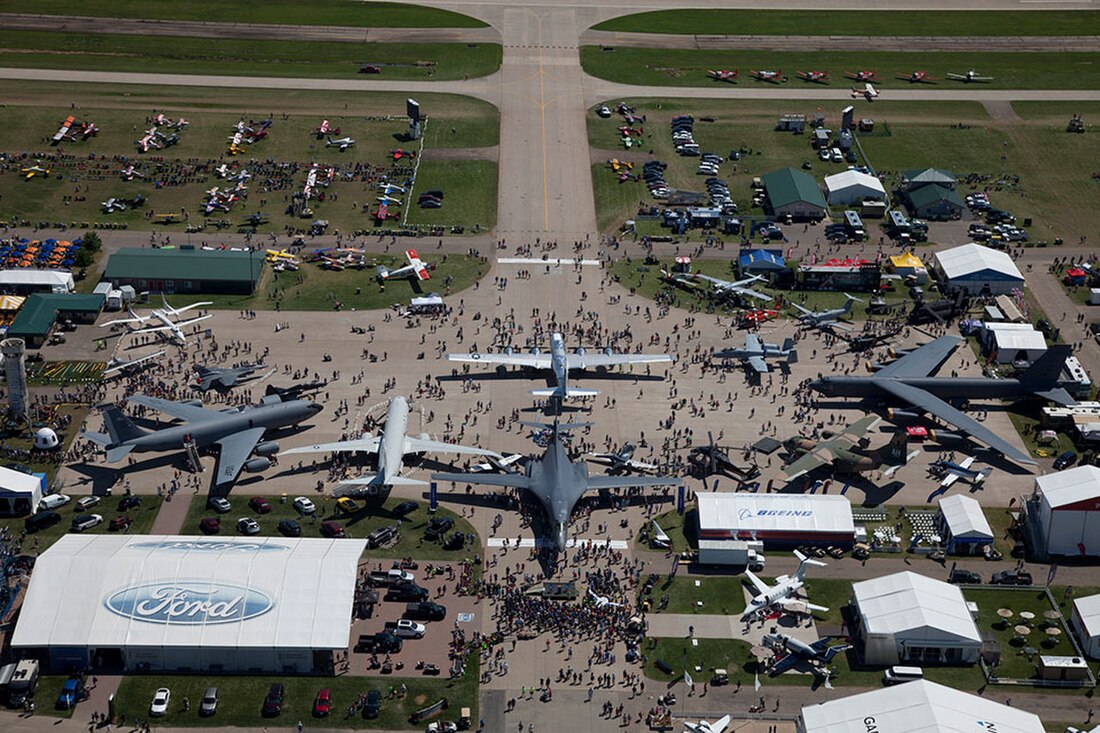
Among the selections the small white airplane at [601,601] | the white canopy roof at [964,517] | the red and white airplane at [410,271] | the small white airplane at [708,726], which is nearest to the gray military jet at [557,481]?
the small white airplane at [601,601]

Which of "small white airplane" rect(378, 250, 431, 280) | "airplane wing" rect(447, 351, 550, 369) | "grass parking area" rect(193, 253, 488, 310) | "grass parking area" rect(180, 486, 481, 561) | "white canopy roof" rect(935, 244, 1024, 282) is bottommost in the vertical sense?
"grass parking area" rect(180, 486, 481, 561)

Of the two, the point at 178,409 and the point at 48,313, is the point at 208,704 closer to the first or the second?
the point at 178,409

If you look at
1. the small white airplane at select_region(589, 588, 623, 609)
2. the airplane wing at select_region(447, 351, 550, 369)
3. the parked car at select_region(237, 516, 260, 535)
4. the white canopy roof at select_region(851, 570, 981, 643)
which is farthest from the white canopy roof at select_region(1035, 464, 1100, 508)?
the parked car at select_region(237, 516, 260, 535)

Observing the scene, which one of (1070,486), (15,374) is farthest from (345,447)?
(1070,486)

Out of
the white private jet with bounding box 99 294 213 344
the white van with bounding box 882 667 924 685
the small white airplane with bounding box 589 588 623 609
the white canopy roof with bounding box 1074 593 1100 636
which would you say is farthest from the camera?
the white private jet with bounding box 99 294 213 344

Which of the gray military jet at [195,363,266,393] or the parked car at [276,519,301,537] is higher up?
the gray military jet at [195,363,266,393]

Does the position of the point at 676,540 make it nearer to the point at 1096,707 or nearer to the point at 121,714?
the point at 1096,707

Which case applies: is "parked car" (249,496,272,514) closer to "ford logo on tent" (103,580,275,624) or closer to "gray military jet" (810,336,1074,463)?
"ford logo on tent" (103,580,275,624)
